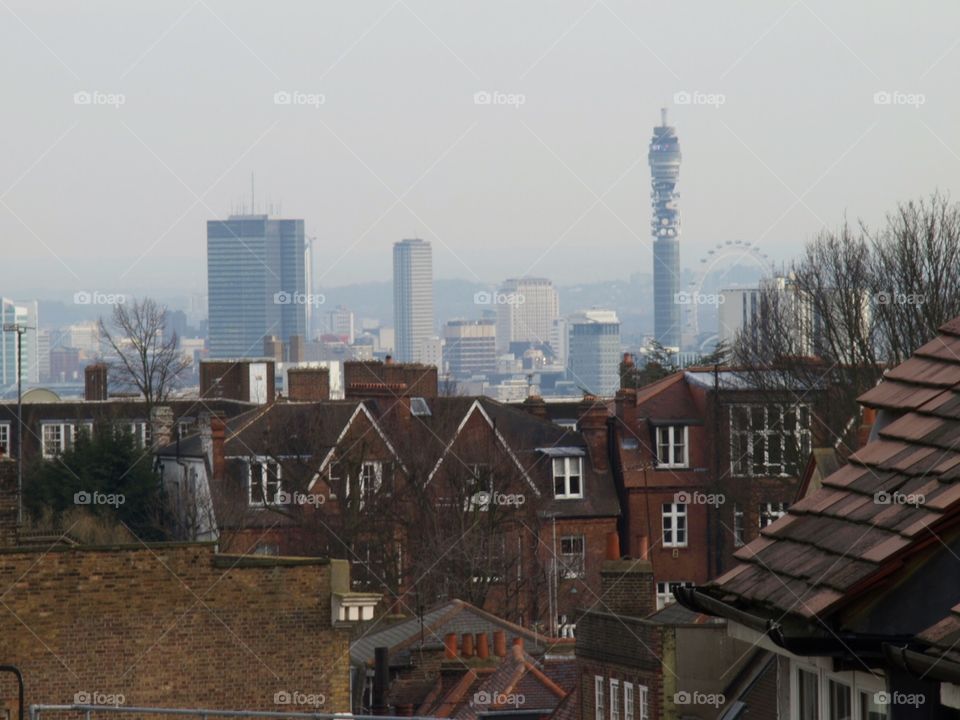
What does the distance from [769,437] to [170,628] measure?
117 feet

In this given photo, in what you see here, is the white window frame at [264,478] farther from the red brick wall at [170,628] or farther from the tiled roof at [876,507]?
the tiled roof at [876,507]

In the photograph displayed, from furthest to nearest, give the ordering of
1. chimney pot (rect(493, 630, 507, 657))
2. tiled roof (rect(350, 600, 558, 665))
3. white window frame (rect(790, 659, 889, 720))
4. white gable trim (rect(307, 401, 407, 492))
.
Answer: white gable trim (rect(307, 401, 407, 492)) < tiled roof (rect(350, 600, 558, 665)) < chimney pot (rect(493, 630, 507, 657)) < white window frame (rect(790, 659, 889, 720))

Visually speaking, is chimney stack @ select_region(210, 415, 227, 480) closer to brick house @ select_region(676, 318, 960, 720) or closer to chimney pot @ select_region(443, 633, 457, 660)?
chimney pot @ select_region(443, 633, 457, 660)

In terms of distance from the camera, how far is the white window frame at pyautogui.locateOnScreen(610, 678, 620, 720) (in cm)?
2998

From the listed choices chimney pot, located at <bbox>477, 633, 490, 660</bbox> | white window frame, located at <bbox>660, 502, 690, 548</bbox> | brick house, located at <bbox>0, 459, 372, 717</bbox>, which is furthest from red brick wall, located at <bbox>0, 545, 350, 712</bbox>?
white window frame, located at <bbox>660, 502, 690, 548</bbox>

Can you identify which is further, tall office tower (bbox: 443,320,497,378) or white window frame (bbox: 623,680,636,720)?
tall office tower (bbox: 443,320,497,378)

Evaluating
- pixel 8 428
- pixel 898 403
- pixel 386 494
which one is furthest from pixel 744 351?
pixel 898 403

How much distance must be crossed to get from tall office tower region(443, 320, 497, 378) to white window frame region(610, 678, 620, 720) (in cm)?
10128

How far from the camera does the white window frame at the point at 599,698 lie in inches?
1206

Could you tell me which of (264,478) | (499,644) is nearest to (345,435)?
(264,478)

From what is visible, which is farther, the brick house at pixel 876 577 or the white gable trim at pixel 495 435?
the white gable trim at pixel 495 435

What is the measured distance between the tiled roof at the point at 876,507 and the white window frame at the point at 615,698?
21567 mm

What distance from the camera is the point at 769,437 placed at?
57.9 m

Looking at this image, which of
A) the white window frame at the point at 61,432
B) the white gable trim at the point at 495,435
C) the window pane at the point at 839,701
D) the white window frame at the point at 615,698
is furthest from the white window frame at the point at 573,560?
the window pane at the point at 839,701
